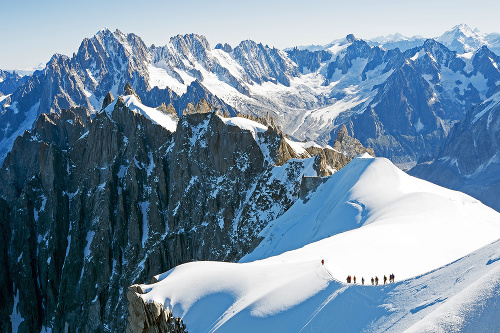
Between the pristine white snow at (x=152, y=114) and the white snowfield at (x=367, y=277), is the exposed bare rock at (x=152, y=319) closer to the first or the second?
the white snowfield at (x=367, y=277)

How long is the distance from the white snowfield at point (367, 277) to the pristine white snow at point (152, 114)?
6029cm

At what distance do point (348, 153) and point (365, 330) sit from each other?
11103 centimetres

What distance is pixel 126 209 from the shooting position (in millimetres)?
122562

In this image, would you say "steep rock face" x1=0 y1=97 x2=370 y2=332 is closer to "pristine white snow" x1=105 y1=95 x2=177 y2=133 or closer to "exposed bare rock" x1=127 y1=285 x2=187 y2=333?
"pristine white snow" x1=105 y1=95 x2=177 y2=133

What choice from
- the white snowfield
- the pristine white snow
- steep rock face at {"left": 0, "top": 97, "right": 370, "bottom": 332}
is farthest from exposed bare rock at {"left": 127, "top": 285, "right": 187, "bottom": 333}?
the pristine white snow

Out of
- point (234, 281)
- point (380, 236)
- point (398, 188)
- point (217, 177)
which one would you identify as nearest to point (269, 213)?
point (217, 177)

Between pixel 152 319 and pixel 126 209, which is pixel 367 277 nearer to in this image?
pixel 152 319

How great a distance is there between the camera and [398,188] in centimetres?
7731

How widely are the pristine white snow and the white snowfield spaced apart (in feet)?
198

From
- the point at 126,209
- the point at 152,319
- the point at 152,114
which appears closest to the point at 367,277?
the point at 152,319

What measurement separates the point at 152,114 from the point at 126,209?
28.0 metres

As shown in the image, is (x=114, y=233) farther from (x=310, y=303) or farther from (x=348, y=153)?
(x=310, y=303)

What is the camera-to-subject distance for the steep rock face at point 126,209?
102 meters

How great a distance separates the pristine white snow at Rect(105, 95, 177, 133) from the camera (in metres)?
125
